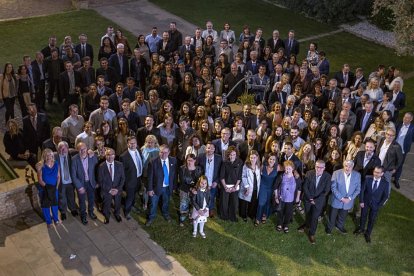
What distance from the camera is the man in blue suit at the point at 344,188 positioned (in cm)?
1007

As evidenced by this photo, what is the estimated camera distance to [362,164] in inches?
422

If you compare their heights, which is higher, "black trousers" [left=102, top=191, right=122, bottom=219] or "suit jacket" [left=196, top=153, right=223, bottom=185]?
"suit jacket" [left=196, top=153, right=223, bottom=185]

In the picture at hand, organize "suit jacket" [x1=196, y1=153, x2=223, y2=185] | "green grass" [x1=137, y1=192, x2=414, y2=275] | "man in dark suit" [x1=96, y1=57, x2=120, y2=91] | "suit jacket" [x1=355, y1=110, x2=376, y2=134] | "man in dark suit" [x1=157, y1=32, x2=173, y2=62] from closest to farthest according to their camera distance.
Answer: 1. "green grass" [x1=137, y1=192, x2=414, y2=275]
2. "suit jacket" [x1=196, y1=153, x2=223, y2=185]
3. "suit jacket" [x1=355, y1=110, x2=376, y2=134]
4. "man in dark suit" [x1=96, y1=57, x2=120, y2=91]
5. "man in dark suit" [x1=157, y1=32, x2=173, y2=62]

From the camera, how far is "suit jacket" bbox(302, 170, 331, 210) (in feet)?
33.1

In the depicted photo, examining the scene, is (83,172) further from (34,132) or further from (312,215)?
(312,215)

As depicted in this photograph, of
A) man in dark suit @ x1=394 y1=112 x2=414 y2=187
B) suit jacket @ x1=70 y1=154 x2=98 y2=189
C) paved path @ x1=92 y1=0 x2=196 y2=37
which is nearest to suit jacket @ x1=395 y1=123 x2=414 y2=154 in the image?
man in dark suit @ x1=394 y1=112 x2=414 y2=187

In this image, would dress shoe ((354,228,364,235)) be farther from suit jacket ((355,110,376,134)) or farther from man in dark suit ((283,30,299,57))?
man in dark suit ((283,30,299,57))

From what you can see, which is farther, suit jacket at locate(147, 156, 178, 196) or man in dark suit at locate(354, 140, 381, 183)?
man in dark suit at locate(354, 140, 381, 183)

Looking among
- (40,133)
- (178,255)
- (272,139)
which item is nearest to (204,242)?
(178,255)

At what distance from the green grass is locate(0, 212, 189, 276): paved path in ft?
1.18

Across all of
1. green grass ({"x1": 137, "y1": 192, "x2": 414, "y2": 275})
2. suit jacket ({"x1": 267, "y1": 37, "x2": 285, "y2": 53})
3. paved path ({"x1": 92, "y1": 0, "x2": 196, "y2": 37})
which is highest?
Answer: suit jacket ({"x1": 267, "y1": 37, "x2": 285, "y2": 53})

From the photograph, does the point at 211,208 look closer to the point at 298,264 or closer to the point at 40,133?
the point at 298,264

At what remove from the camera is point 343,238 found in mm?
10797

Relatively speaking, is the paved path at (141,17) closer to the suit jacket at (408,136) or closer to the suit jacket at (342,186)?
the suit jacket at (408,136)
